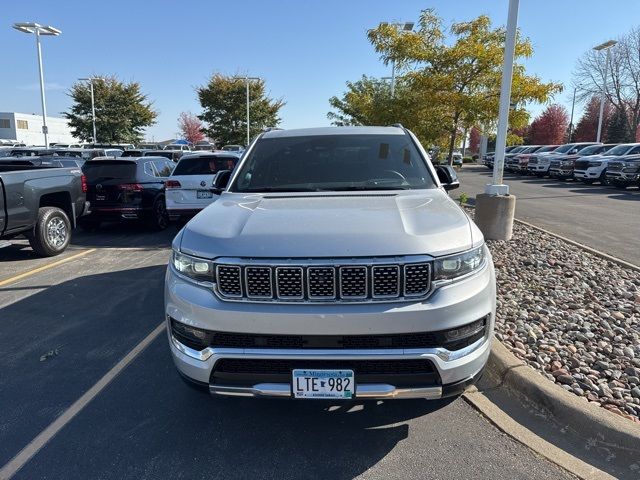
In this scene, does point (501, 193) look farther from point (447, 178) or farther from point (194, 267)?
point (194, 267)

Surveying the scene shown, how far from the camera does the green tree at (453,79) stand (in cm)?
1123

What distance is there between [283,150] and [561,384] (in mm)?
2985

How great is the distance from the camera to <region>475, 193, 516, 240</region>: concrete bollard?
8.02 meters

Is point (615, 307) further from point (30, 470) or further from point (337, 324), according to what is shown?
point (30, 470)

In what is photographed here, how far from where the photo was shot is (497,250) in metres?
7.54

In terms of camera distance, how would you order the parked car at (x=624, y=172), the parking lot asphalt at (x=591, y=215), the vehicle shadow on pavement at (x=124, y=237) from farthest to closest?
the parked car at (x=624, y=172), the vehicle shadow on pavement at (x=124, y=237), the parking lot asphalt at (x=591, y=215)

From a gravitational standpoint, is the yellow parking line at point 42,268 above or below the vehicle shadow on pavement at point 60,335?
below

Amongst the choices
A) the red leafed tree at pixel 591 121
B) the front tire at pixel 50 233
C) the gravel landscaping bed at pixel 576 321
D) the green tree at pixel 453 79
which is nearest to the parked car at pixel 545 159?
the green tree at pixel 453 79

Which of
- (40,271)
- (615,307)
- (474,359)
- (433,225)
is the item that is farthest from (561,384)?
(40,271)

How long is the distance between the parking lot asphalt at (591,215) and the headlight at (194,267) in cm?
696

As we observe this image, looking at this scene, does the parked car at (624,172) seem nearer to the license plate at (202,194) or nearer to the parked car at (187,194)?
the parked car at (187,194)

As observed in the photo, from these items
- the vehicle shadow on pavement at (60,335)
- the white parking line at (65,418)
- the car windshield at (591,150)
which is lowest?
the vehicle shadow on pavement at (60,335)

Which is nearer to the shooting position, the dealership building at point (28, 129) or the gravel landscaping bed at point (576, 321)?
the gravel landscaping bed at point (576, 321)

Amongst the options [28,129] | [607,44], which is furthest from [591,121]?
[28,129]
